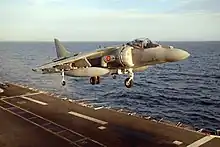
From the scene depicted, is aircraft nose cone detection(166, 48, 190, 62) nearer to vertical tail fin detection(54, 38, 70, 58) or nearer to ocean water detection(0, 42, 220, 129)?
vertical tail fin detection(54, 38, 70, 58)

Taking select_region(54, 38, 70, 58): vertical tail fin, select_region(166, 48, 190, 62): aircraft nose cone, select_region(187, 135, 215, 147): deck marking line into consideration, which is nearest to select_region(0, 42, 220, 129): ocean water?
select_region(187, 135, 215, 147): deck marking line

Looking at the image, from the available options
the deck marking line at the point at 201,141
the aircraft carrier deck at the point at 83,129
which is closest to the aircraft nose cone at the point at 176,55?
the aircraft carrier deck at the point at 83,129

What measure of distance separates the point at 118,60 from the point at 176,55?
465cm

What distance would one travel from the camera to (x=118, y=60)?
23.1 m

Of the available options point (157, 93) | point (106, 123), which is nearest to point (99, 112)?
point (106, 123)

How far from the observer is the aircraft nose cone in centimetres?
2034

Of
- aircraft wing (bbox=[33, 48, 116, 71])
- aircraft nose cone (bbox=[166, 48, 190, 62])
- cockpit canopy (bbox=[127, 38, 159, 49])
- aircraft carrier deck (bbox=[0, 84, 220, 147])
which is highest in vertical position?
cockpit canopy (bbox=[127, 38, 159, 49])

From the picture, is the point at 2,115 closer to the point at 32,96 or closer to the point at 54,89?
the point at 32,96

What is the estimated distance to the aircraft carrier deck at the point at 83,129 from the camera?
32.5 meters

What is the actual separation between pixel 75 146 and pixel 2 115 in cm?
1687

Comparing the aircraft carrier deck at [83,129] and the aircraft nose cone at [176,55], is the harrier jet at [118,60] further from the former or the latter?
the aircraft carrier deck at [83,129]

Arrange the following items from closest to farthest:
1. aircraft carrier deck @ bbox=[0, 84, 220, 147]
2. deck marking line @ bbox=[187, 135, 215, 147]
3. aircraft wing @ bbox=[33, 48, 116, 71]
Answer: aircraft wing @ bbox=[33, 48, 116, 71] → deck marking line @ bbox=[187, 135, 215, 147] → aircraft carrier deck @ bbox=[0, 84, 220, 147]

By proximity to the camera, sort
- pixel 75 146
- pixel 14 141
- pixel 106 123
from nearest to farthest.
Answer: pixel 75 146 < pixel 14 141 < pixel 106 123

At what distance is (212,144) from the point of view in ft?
108
